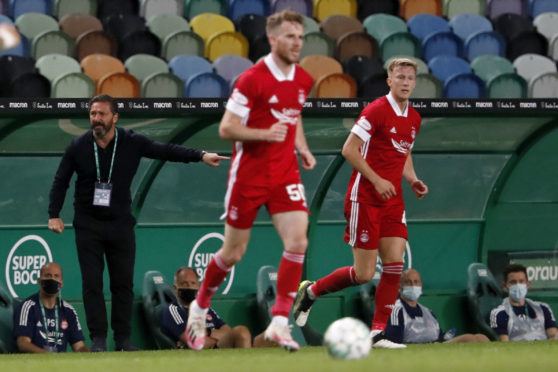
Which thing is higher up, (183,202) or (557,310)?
(183,202)

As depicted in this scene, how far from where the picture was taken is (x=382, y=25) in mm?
14852

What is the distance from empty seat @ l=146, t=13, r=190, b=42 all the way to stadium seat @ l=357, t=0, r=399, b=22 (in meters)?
2.70

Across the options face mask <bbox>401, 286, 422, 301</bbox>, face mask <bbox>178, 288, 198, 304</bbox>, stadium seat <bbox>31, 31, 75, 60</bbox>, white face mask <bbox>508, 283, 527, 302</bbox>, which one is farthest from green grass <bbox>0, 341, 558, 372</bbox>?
stadium seat <bbox>31, 31, 75, 60</bbox>

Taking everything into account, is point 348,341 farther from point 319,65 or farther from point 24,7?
point 24,7

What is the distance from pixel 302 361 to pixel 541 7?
10.5m

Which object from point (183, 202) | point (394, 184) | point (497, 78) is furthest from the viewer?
point (497, 78)

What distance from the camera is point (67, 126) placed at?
10508 mm

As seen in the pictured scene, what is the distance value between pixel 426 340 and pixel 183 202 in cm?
262

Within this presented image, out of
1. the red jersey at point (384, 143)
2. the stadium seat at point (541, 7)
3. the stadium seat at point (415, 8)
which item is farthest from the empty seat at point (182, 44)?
the red jersey at point (384, 143)

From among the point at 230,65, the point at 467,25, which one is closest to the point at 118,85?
the point at 230,65

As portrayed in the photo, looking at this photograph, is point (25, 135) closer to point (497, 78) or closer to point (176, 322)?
point (176, 322)

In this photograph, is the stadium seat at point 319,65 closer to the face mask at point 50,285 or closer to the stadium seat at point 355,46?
the stadium seat at point 355,46

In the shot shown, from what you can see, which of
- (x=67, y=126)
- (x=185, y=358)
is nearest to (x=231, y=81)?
(x=67, y=126)

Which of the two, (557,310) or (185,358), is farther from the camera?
(557,310)
